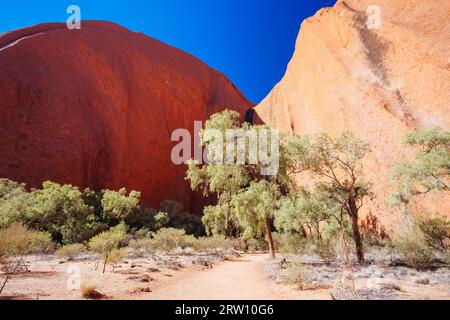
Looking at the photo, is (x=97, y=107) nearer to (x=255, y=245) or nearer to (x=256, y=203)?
(x=255, y=245)

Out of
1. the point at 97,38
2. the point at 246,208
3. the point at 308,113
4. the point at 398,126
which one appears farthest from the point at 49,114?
the point at 398,126

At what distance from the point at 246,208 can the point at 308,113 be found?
69.2 feet

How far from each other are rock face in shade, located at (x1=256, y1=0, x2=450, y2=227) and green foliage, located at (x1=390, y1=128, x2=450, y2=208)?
700 centimetres

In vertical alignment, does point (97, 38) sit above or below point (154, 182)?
above

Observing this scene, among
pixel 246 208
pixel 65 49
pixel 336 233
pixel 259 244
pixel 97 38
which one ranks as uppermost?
pixel 97 38

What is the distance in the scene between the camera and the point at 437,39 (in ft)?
73.3

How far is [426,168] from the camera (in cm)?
1101

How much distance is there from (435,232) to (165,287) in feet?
43.6

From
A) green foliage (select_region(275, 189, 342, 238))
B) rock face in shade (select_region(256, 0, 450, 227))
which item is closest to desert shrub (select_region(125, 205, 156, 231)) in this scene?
green foliage (select_region(275, 189, 342, 238))

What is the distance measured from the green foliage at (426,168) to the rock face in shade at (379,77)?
23.0 ft

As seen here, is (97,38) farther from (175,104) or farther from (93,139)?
(93,139)

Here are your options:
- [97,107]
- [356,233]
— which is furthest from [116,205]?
[356,233]

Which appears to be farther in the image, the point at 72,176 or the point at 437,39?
the point at 72,176

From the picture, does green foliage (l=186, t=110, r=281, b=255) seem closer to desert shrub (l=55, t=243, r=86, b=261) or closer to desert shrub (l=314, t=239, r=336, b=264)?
desert shrub (l=314, t=239, r=336, b=264)
